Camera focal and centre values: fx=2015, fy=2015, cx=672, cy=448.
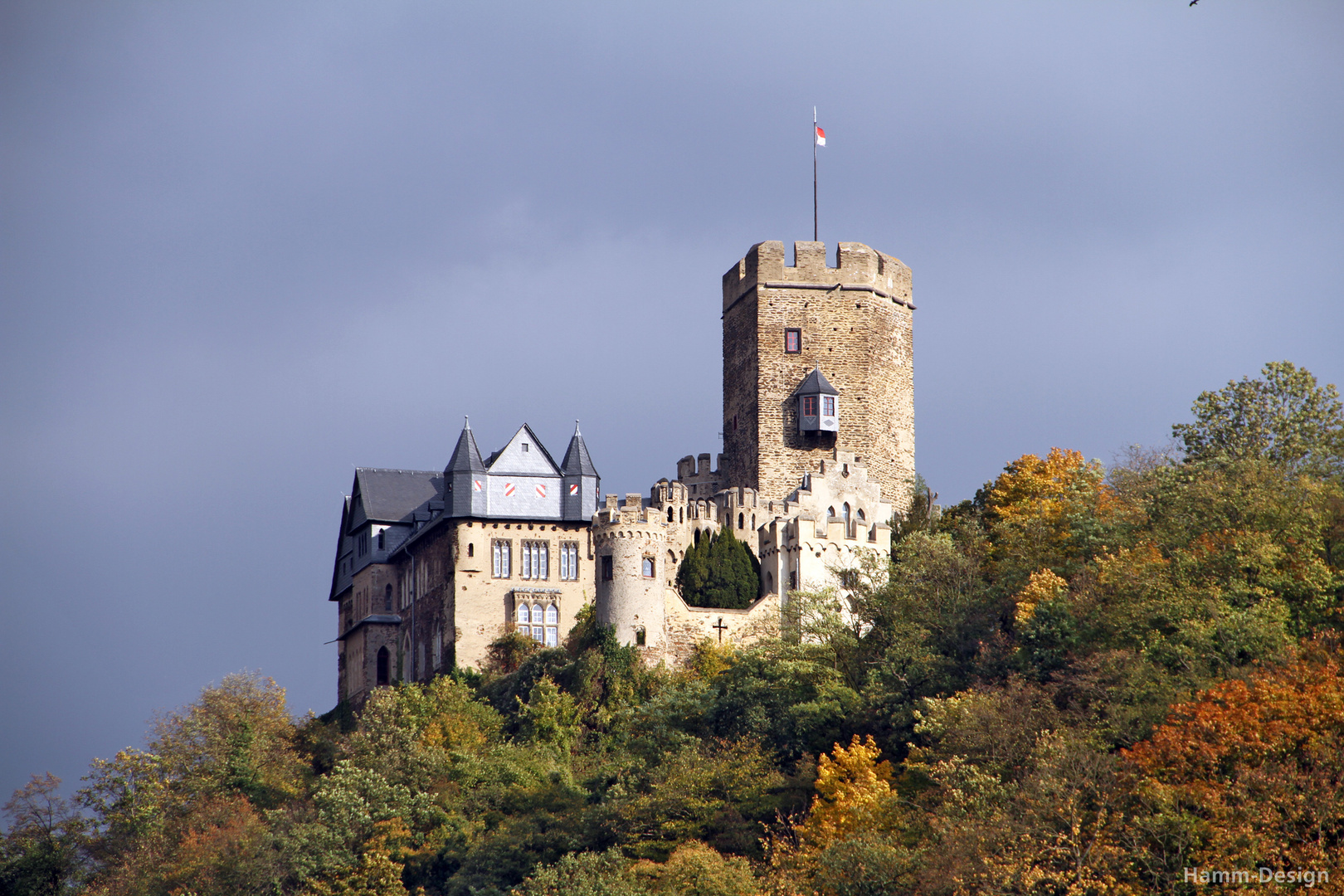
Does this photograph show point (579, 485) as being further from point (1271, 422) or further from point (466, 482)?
point (1271, 422)

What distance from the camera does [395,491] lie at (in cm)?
8650

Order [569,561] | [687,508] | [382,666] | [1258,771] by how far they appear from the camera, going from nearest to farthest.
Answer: [1258,771]
[687,508]
[569,561]
[382,666]

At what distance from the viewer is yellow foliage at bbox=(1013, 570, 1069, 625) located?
57.3 metres

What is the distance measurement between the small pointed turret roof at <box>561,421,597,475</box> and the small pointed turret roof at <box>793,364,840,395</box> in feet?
29.9

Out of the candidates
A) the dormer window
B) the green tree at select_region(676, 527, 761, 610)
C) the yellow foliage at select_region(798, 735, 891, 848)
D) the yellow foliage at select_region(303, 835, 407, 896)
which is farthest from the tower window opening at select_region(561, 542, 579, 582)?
the yellow foliage at select_region(798, 735, 891, 848)

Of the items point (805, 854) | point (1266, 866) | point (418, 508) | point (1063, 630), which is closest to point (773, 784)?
point (805, 854)

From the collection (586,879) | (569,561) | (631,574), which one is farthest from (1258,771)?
(569,561)

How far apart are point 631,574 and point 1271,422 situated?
21.4m

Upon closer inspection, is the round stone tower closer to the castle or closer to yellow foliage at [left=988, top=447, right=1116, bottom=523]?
the castle

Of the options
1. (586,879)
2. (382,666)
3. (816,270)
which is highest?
(816,270)

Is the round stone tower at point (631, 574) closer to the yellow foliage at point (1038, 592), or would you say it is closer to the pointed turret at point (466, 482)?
the pointed turret at point (466, 482)

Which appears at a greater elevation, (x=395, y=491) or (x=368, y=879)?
(x=395, y=491)

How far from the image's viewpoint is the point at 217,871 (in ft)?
206

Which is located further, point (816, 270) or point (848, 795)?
point (816, 270)
